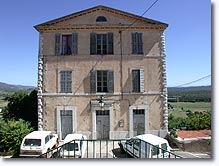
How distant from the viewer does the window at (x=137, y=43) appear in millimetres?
9270

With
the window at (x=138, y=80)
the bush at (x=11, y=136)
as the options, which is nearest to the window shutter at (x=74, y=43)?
the window at (x=138, y=80)

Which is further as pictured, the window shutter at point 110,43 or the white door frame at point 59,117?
the window shutter at point 110,43

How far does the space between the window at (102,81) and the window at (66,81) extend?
78 centimetres

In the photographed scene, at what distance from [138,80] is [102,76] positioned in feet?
4.18

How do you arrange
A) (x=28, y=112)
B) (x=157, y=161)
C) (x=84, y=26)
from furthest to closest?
(x=28, y=112) → (x=84, y=26) → (x=157, y=161)

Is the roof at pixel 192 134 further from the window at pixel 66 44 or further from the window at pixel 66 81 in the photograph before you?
the window at pixel 66 44

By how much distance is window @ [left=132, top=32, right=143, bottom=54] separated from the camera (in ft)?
30.4

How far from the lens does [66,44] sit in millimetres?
9273

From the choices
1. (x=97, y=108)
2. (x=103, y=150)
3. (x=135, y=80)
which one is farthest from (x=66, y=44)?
(x=103, y=150)

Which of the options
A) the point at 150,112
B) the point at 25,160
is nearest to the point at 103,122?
the point at 150,112

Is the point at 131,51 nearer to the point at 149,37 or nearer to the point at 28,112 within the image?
the point at 149,37

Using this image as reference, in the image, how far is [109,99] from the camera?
917 centimetres

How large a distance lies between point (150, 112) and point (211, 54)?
6979mm

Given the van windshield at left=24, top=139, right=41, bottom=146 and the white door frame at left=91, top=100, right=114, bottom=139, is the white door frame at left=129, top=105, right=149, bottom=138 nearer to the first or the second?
the white door frame at left=91, top=100, right=114, bottom=139
